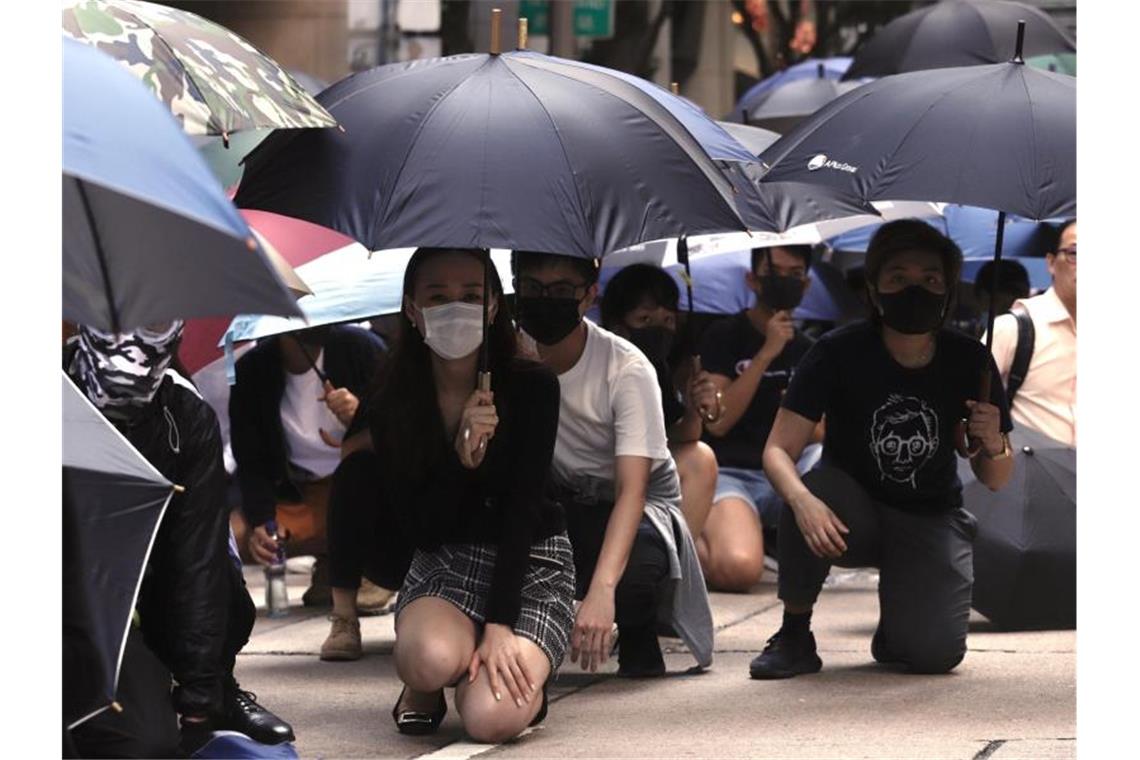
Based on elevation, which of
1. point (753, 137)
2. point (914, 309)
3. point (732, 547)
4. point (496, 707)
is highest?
point (753, 137)

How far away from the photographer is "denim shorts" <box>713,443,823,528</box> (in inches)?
385

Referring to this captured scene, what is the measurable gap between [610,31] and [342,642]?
69.1ft

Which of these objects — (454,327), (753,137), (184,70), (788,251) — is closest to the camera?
(184,70)

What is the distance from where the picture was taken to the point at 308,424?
877cm

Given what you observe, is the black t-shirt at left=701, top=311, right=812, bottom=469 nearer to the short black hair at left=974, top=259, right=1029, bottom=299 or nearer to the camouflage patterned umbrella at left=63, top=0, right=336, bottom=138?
the short black hair at left=974, top=259, right=1029, bottom=299

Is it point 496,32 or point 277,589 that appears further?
point 277,589

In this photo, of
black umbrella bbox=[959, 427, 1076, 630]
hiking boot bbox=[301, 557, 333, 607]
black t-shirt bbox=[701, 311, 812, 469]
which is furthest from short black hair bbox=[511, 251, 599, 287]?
black t-shirt bbox=[701, 311, 812, 469]

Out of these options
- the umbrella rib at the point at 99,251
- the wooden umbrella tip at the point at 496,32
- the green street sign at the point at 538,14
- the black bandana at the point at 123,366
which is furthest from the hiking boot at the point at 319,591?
the green street sign at the point at 538,14

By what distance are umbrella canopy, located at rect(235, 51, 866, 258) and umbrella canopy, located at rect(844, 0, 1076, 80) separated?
282 inches

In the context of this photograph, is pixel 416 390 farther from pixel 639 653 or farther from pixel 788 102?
pixel 788 102

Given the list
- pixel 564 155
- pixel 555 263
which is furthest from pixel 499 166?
pixel 555 263

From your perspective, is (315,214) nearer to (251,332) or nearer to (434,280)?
(434,280)
